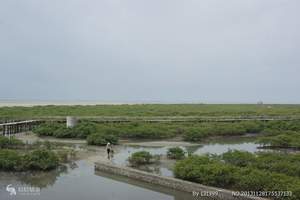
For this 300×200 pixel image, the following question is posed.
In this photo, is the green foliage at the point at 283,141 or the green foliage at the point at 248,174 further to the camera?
the green foliage at the point at 283,141

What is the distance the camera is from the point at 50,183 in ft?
51.7

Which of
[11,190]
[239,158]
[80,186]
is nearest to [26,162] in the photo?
[11,190]

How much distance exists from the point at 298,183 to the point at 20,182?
11110mm

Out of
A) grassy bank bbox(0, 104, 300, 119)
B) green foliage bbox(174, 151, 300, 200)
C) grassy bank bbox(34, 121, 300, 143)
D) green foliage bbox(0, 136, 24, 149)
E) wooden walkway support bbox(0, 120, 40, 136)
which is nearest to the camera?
green foliage bbox(174, 151, 300, 200)

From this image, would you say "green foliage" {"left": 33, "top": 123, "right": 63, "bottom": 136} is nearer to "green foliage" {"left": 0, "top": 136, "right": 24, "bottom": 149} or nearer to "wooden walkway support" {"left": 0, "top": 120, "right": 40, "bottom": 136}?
"wooden walkway support" {"left": 0, "top": 120, "right": 40, "bottom": 136}

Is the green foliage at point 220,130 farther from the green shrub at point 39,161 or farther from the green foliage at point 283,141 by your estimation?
the green shrub at point 39,161

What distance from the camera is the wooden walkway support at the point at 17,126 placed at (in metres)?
32.2

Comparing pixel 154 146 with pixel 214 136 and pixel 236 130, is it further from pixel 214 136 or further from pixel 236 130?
pixel 236 130

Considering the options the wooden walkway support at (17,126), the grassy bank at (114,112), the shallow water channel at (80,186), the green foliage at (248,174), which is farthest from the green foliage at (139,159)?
the grassy bank at (114,112)

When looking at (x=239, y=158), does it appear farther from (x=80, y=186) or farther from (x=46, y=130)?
(x=46, y=130)

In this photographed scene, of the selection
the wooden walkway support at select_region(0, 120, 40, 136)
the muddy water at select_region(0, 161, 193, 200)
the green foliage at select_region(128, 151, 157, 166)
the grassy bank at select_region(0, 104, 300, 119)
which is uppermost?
the grassy bank at select_region(0, 104, 300, 119)

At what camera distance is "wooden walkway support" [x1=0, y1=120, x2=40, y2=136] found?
32.2 metres

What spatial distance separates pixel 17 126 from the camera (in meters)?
35.0

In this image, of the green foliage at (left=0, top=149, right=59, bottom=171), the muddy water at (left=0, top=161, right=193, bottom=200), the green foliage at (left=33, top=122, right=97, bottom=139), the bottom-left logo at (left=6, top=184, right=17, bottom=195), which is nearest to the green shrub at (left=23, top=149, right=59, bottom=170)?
the green foliage at (left=0, top=149, right=59, bottom=171)
